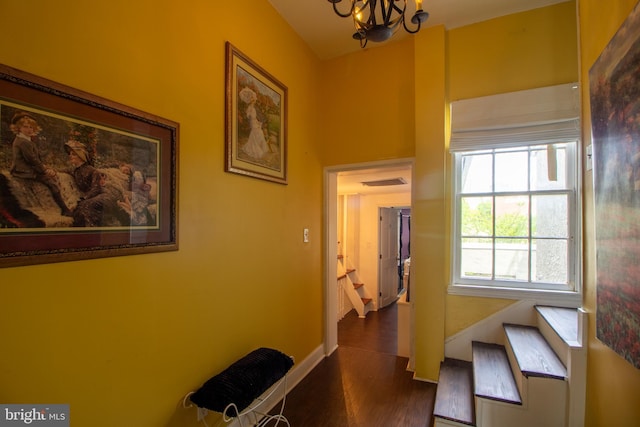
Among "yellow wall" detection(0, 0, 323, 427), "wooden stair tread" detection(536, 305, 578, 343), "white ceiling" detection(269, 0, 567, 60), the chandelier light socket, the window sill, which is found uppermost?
"white ceiling" detection(269, 0, 567, 60)

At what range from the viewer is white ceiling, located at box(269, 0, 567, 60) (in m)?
2.23

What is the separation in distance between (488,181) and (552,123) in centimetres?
61

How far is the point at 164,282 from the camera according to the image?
1.40m

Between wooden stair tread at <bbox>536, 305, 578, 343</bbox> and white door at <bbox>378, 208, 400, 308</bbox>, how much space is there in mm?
3573

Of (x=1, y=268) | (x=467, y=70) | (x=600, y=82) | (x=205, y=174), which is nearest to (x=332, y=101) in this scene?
(x=467, y=70)

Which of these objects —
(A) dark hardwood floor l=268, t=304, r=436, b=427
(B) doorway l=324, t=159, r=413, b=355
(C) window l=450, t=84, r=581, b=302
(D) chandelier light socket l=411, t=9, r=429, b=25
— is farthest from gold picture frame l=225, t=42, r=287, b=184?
(A) dark hardwood floor l=268, t=304, r=436, b=427

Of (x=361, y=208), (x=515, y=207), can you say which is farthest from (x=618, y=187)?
(x=361, y=208)

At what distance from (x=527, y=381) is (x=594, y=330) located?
2.11 feet

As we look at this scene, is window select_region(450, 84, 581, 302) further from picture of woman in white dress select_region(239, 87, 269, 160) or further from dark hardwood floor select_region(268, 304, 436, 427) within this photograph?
picture of woman in white dress select_region(239, 87, 269, 160)

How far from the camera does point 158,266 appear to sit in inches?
Result: 54.0

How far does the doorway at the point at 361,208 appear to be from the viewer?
3025 mm

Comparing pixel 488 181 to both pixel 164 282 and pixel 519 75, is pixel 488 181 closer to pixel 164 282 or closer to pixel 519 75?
pixel 519 75

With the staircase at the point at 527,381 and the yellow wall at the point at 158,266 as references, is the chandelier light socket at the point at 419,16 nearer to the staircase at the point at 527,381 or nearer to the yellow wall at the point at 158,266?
the yellow wall at the point at 158,266

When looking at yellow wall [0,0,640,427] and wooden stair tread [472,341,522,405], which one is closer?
yellow wall [0,0,640,427]
